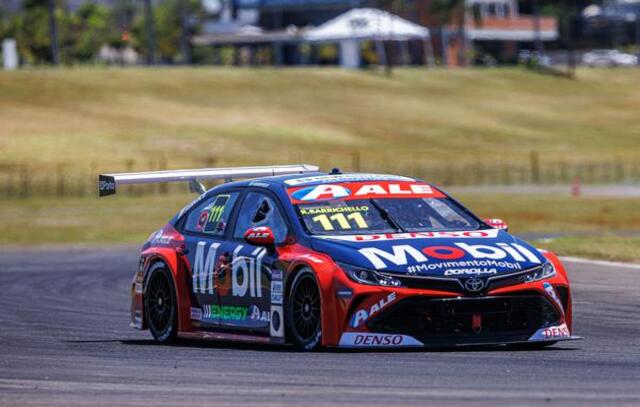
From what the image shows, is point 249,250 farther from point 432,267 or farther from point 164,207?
point 164,207

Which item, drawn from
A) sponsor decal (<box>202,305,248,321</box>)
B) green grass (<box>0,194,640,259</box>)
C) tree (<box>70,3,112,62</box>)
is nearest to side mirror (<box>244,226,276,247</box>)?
sponsor decal (<box>202,305,248,321</box>)

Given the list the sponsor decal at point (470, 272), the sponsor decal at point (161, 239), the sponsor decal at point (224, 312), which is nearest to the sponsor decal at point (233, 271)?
the sponsor decal at point (224, 312)

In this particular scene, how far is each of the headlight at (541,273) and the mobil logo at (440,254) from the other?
0.22 feet

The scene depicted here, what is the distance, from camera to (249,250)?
1245cm

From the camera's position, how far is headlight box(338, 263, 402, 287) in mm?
11141

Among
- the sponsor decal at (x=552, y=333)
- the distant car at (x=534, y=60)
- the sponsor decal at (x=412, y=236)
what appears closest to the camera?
the sponsor decal at (x=552, y=333)

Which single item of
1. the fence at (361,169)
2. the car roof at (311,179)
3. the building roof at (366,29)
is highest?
the car roof at (311,179)

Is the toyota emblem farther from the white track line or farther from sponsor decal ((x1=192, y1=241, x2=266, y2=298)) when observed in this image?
the white track line

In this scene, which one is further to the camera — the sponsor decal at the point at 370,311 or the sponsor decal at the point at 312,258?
the sponsor decal at the point at 312,258

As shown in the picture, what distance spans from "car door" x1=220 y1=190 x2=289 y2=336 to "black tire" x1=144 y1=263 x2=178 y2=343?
766 mm

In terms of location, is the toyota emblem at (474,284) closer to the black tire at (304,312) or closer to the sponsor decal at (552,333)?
the sponsor decal at (552,333)

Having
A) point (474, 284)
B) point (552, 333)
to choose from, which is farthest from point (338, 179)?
point (552, 333)

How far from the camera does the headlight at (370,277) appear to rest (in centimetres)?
1114

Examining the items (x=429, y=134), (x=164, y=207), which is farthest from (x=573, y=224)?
(x=429, y=134)
